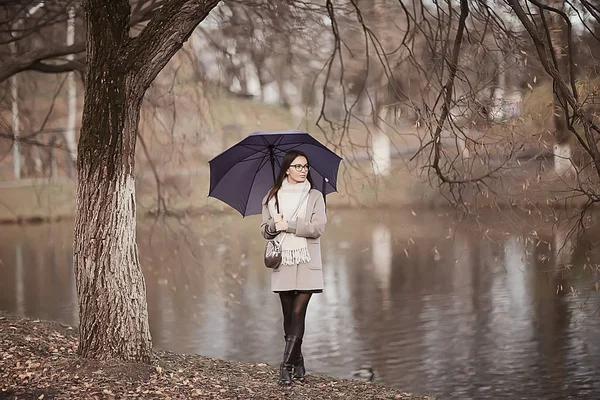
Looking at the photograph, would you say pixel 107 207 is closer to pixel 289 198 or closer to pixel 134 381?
pixel 134 381

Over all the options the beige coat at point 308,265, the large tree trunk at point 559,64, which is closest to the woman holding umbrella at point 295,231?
the beige coat at point 308,265

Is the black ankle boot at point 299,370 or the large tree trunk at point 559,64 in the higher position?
the large tree trunk at point 559,64

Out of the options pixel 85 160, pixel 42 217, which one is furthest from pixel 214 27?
pixel 42 217

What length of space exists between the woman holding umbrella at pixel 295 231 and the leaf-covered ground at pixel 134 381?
0.46 meters

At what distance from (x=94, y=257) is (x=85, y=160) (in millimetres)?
697

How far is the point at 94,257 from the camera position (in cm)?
668

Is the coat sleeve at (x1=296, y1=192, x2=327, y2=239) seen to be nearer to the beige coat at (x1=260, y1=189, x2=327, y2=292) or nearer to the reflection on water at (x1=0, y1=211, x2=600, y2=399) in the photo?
the beige coat at (x1=260, y1=189, x2=327, y2=292)

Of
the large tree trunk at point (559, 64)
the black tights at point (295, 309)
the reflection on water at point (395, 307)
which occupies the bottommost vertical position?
the reflection on water at point (395, 307)

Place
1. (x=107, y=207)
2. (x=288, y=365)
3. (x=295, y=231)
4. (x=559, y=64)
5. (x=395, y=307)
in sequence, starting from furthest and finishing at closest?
(x=395, y=307) → (x=559, y=64) → (x=107, y=207) → (x=288, y=365) → (x=295, y=231)

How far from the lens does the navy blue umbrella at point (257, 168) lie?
6.69m

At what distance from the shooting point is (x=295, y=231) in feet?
20.4

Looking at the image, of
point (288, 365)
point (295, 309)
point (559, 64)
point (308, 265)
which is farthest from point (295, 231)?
point (559, 64)

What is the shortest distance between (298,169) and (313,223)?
0.38m

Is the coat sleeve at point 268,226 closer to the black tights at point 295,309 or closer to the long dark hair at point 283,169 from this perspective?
the long dark hair at point 283,169
